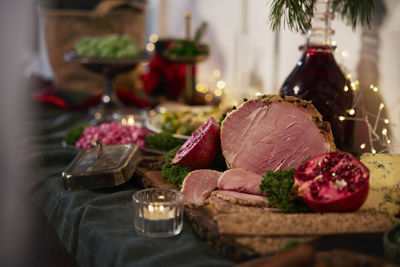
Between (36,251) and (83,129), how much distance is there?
1.58ft

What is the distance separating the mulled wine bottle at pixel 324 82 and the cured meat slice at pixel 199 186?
415mm

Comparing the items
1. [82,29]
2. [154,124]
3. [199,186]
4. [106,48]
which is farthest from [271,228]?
[82,29]

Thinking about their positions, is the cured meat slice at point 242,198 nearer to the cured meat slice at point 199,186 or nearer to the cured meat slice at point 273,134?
the cured meat slice at point 199,186

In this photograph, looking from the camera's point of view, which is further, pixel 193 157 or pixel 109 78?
pixel 109 78

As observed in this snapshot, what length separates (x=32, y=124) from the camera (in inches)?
87.1

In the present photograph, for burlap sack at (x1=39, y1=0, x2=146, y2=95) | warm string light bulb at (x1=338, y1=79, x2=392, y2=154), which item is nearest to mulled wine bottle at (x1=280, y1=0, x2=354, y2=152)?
warm string light bulb at (x1=338, y1=79, x2=392, y2=154)

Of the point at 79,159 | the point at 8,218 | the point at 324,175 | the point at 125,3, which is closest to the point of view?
the point at 324,175

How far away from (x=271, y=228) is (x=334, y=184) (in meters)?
0.18

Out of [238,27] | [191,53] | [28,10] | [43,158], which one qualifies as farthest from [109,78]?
[28,10]

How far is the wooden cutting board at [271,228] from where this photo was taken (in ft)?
2.82

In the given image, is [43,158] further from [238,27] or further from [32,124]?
[238,27]

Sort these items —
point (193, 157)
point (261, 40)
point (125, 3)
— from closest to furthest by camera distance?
point (193, 157) < point (261, 40) < point (125, 3)

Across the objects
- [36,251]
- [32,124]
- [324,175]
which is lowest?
[36,251]

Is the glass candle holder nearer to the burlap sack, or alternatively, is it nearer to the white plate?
the white plate
